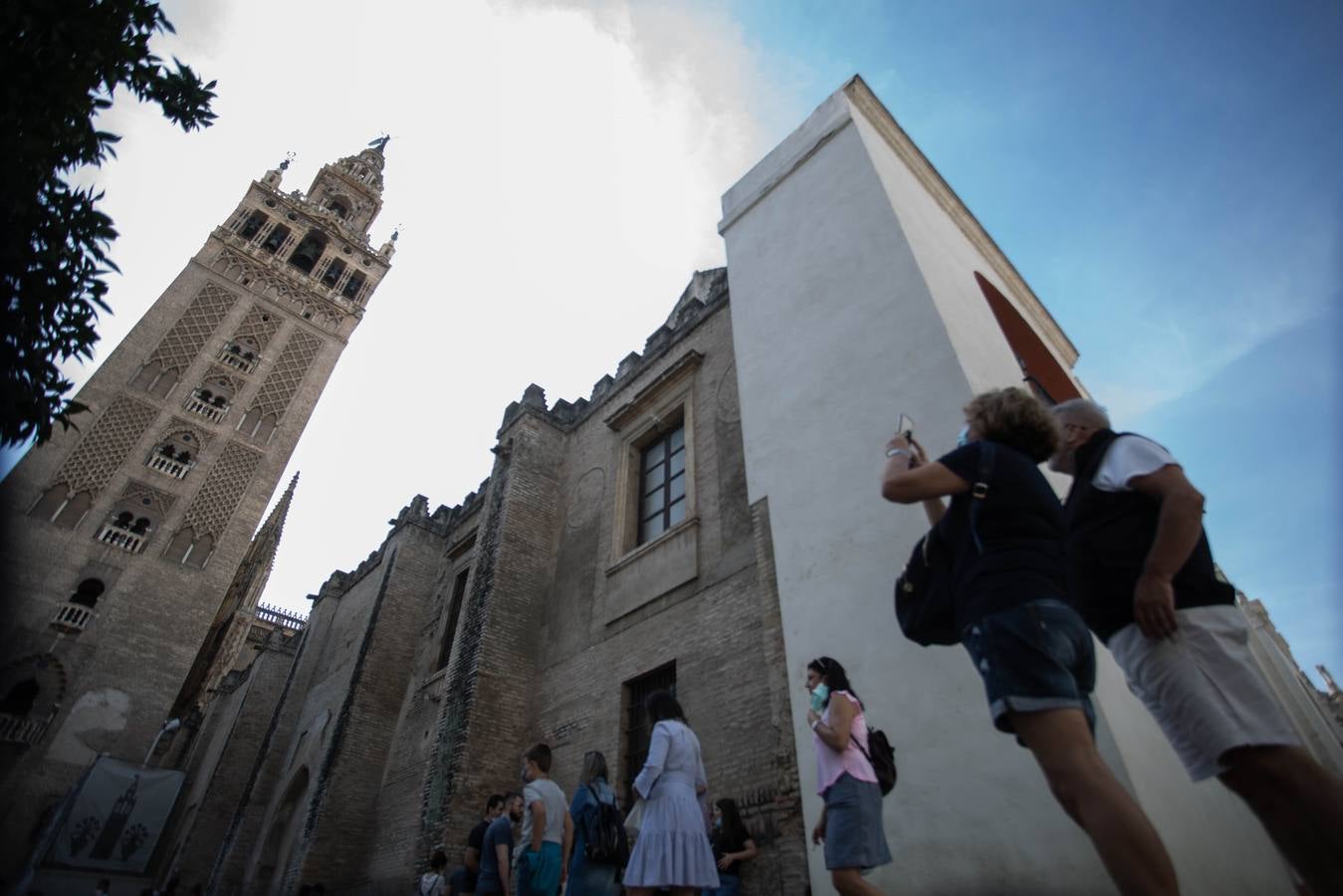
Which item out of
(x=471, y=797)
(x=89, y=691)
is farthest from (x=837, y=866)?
(x=89, y=691)

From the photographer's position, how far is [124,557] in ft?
68.5

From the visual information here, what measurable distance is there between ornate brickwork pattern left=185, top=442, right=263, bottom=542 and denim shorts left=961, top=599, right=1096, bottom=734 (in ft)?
86.2

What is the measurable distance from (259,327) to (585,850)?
29.3m

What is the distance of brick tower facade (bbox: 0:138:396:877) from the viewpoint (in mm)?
18109

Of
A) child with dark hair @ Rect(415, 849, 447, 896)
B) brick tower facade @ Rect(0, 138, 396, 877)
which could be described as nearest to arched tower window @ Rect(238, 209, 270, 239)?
brick tower facade @ Rect(0, 138, 396, 877)

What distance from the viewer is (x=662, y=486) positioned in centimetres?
947

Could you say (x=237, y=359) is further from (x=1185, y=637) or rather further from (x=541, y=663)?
(x=1185, y=637)

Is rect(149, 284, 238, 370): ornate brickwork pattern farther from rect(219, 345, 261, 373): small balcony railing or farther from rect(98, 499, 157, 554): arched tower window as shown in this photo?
rect(98, 499, 157, 554): arched tower window

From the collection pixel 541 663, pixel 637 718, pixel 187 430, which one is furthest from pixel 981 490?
pixel 187 430

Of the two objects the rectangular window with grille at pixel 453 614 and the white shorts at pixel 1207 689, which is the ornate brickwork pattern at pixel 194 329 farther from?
the white shorts at pixel 1207 689

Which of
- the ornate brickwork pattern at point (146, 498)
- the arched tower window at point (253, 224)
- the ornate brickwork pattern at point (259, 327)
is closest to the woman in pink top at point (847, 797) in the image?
the ornate brickwork pattern at point (146, 498)

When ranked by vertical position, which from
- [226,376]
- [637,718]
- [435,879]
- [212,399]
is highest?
[226,376]

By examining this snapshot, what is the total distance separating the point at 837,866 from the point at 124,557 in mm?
24965

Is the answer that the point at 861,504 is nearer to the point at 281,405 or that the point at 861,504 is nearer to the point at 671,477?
the point at 671,477
